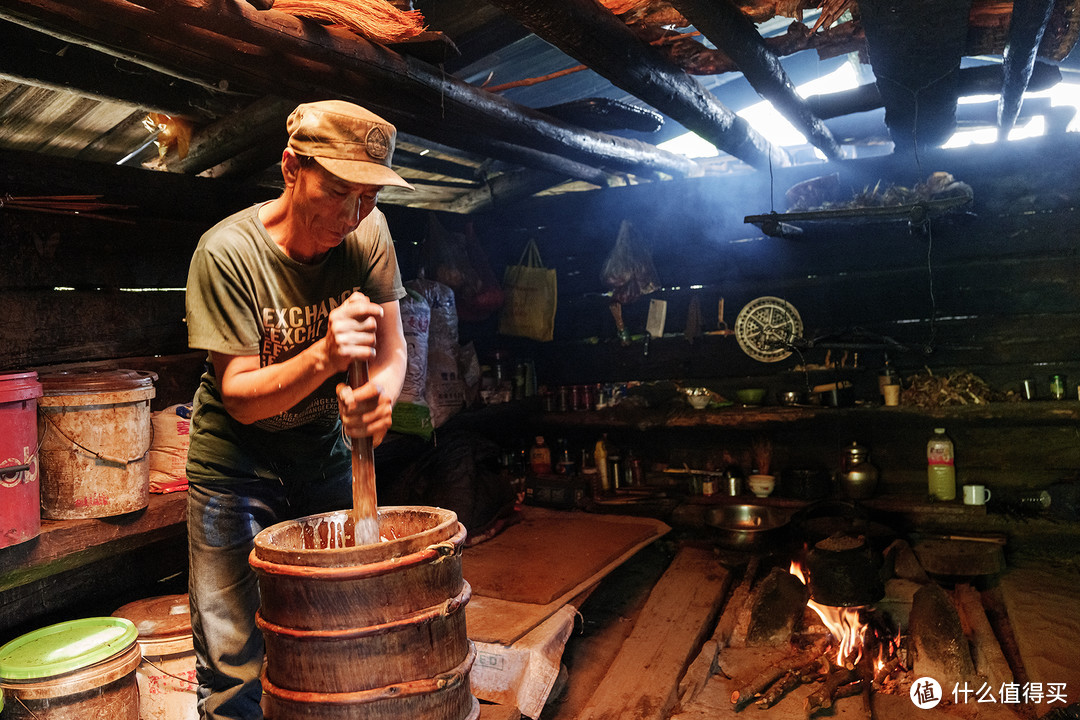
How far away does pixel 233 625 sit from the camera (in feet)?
8.42

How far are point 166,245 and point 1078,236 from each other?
277 inches

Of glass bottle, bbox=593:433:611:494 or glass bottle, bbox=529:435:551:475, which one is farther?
glass bottle, bbox=529:435:551:475

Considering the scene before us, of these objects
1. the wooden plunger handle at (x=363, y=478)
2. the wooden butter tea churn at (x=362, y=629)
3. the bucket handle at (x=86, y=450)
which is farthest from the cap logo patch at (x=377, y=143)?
the bucket handle at (x=86, y=450)

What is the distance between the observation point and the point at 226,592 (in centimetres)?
256

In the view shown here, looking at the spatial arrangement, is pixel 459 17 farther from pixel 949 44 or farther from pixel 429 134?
pixel 949 44

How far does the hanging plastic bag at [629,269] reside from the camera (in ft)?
23.0

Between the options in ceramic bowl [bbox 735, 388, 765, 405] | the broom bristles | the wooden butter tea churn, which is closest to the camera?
the wooden butter tea churn

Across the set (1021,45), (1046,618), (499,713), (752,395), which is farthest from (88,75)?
(1046,618)

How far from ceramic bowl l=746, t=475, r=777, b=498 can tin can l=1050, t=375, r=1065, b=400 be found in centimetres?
233

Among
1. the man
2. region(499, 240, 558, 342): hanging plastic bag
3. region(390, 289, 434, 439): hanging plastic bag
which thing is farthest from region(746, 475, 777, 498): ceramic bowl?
the man

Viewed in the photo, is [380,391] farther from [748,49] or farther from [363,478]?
[748,49]

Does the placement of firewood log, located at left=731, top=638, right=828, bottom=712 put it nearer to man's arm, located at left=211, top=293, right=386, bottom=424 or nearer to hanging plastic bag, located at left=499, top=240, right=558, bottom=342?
man's arm, located at left=211, top=293, right=386, bottom=424

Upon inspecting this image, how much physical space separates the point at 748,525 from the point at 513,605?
282 centimetres

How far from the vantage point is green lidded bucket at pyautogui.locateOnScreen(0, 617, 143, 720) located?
2.83 m
